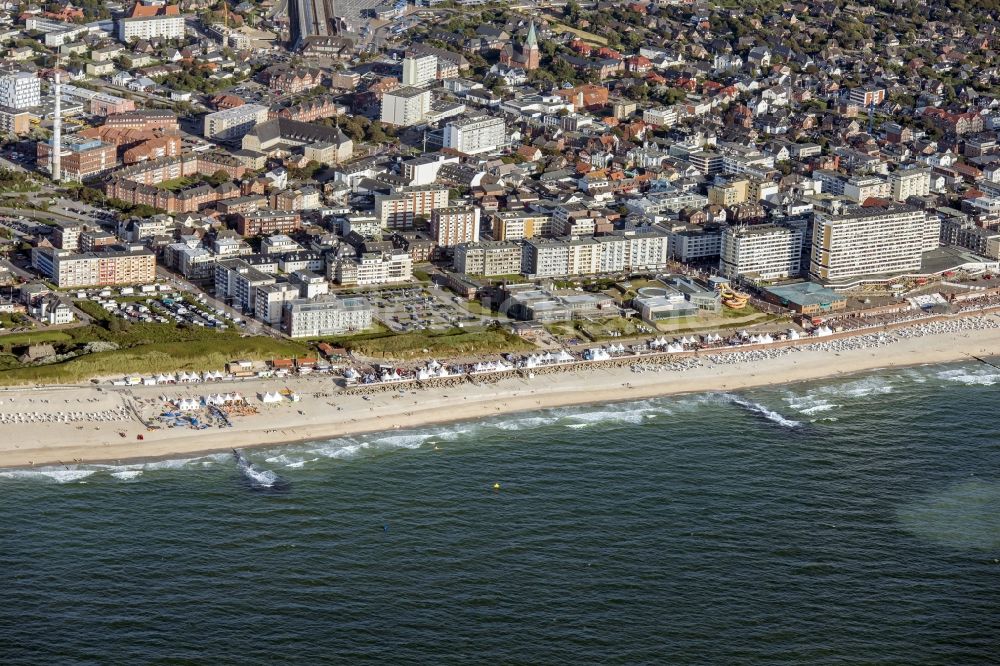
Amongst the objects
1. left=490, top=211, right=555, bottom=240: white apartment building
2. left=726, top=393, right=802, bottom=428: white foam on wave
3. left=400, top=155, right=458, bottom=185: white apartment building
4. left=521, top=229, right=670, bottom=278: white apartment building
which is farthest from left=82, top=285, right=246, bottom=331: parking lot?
left=726, top=393, right=802, bottom=428: white foam on wave

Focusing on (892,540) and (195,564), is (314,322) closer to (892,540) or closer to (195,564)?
(195,564)

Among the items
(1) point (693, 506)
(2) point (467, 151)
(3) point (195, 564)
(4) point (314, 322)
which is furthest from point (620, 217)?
(3) point (195, 564)

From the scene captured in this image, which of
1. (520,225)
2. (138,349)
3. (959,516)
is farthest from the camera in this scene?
(520,225)

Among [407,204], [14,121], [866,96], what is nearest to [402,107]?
[407,204]

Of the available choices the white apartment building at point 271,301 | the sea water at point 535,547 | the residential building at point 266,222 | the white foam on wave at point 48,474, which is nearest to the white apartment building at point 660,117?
the residential building at point 266,222

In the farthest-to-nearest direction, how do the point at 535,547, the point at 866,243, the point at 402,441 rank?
1. the point at 866,243
2. the point at 402,441
3. the point at 535,547

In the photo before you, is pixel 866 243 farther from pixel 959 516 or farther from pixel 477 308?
pixel 959 516
